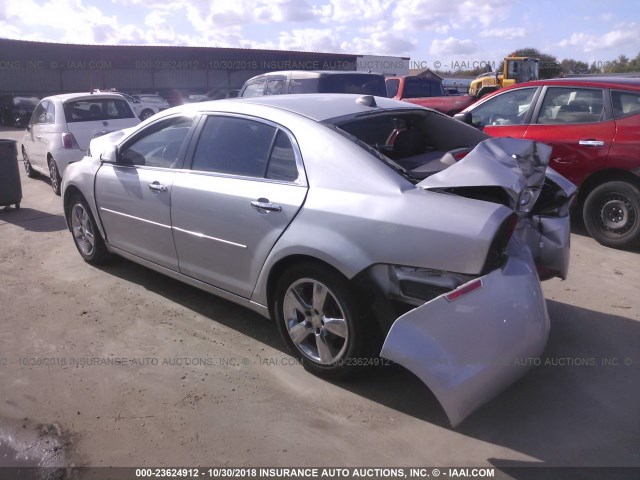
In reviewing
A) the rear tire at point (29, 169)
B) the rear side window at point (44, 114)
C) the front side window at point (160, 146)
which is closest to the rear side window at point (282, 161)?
the front side window at point (160, 146)

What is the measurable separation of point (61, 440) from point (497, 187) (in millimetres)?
2687

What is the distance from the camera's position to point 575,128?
20.4ft

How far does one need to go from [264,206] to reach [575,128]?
14.0 ft

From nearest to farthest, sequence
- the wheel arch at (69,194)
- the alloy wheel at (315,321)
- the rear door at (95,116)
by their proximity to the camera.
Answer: the alloy wheel at (315,321), the wheel arch at (69,194), the rear door at (95,116)

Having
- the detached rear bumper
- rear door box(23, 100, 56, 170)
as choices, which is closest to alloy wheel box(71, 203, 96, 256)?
the detached rear bumper

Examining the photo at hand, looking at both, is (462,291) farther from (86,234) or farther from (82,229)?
(82,229)

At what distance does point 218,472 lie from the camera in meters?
2.76

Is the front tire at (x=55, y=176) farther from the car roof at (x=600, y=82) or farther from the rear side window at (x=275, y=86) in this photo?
the car roof at (x=600, y=82)

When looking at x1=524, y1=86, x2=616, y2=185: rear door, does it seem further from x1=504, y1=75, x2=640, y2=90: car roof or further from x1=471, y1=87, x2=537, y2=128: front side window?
x1=471, y1=87, x2=537, y2=128: front side window

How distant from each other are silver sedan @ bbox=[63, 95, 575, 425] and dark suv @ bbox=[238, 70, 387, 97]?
17.6 feet

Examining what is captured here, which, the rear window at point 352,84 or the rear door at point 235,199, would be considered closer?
the rear door at point 235,199

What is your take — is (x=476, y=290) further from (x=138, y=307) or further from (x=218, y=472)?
(x=138, y=307)

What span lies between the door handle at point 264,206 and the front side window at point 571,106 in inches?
170

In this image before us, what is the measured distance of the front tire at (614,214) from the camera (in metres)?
5.86
